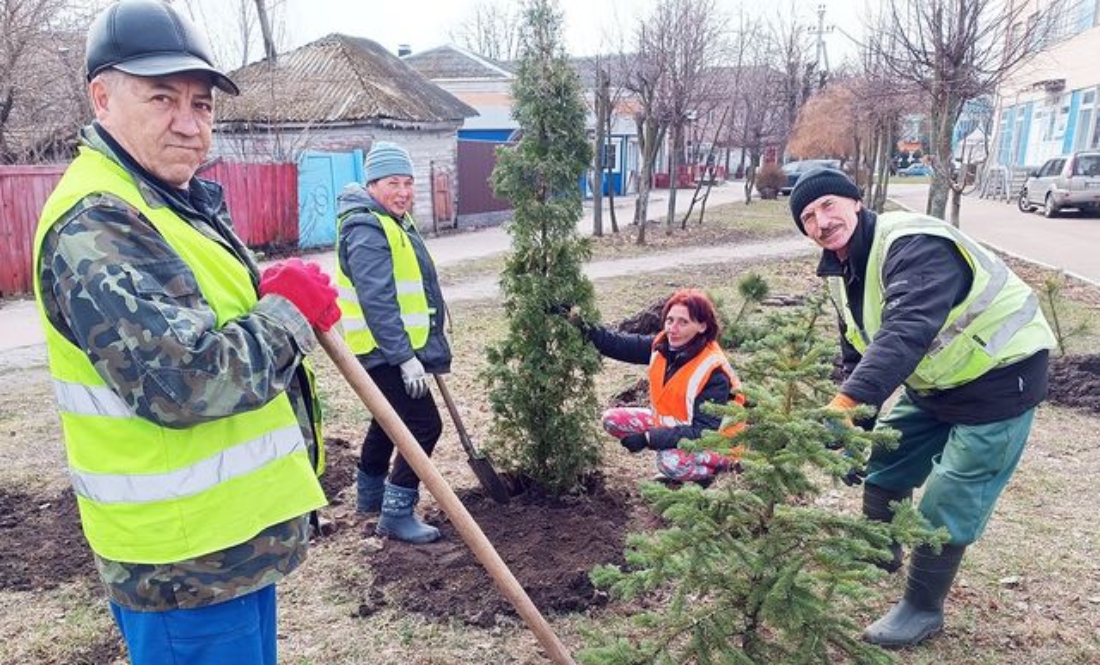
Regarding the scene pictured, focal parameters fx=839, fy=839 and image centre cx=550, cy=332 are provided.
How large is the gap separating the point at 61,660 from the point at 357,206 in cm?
217

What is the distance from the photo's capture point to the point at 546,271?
411 centimetres

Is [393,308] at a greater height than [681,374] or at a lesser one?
greater

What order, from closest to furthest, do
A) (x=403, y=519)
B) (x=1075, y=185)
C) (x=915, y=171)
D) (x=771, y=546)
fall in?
1. (x=771, y=546)
2. (x=403, y=519)
3. (x=1075, y=185)
4. (x=915, y=171)

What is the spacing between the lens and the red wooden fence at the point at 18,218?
1110 centimetres

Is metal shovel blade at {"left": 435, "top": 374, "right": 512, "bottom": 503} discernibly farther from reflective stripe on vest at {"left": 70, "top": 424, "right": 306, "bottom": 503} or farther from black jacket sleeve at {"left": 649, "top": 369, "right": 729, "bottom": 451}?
reflective stripe on vest at {"left": 70, "top": 424, "right": 306, "bottom": 503}

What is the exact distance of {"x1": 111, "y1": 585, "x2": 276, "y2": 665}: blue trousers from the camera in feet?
6.00

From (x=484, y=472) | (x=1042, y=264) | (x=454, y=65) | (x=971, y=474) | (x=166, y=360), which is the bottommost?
(x=1042, y=264)

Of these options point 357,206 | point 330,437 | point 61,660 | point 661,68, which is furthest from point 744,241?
point 61,660

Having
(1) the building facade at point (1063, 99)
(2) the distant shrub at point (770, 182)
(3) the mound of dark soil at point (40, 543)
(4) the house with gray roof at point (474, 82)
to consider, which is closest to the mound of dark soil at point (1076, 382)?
(3) the mound of dark soil at point (40, 543)

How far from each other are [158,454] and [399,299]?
7.24 feet

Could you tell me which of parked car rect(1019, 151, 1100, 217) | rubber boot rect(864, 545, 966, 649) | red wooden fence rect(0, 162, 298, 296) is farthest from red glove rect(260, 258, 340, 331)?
parked car rect(1019, 151, 1100, 217)

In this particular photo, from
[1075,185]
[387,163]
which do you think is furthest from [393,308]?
[1075,185]

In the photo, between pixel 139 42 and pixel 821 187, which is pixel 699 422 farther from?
pixel 139 42

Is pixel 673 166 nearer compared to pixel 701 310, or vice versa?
pixel 701 310
